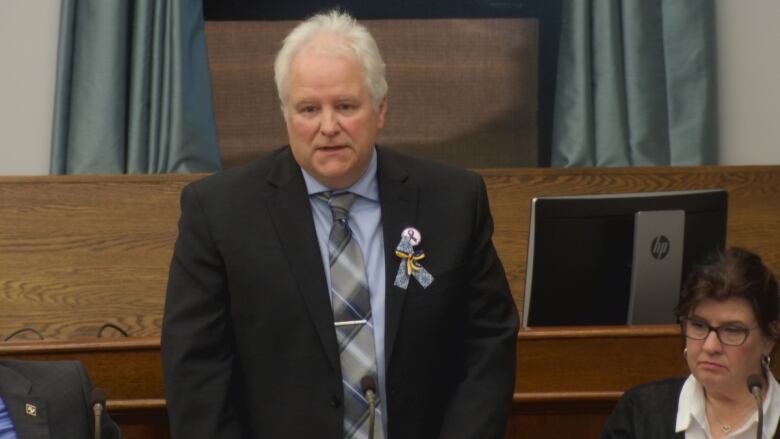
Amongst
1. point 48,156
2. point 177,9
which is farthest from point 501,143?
point 48,156

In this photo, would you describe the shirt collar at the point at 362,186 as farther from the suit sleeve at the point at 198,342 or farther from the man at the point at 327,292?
the suit sleeve at the point at 198,342

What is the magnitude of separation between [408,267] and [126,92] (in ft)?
7.06

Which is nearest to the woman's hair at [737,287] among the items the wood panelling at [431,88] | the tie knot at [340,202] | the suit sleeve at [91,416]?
the tie knot at [340,202]

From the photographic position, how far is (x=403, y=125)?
179 inches

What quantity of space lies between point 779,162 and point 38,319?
2604mm

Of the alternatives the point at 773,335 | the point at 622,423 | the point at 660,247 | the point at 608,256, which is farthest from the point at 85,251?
the point at 773,335

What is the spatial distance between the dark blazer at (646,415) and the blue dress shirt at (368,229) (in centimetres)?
57

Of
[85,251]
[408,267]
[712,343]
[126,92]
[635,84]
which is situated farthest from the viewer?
[635,84]

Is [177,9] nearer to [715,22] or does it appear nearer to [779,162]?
[715,22]

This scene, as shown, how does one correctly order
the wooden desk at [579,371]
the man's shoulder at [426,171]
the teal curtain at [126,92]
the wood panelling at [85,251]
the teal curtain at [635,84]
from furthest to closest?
the teal curtain at [635,84], the teal curtain at [126,92], the wood panelling at [85,251], the wooden desk at [579,371], the man's shoulder at [426,171]

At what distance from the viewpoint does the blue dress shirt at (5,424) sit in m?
2.46

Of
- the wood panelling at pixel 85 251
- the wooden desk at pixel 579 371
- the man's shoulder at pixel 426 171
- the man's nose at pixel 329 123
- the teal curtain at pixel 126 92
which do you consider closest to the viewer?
the man's nose at pixel 329 123

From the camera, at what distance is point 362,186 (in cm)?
244

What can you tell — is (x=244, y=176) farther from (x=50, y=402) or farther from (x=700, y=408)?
(x=700, y=408)
